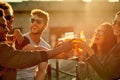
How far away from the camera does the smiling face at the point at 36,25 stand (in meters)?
6.25

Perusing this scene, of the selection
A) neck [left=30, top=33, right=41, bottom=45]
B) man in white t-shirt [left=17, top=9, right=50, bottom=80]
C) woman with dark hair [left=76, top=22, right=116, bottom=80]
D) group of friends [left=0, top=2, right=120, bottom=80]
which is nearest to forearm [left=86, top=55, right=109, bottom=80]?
group of friends [left=0, top=2, right=120, bottom=80]

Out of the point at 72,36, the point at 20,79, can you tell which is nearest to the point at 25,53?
the point at 72,36

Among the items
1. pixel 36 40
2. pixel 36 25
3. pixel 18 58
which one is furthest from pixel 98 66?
pixel 36 25

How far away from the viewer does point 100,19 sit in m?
21.1

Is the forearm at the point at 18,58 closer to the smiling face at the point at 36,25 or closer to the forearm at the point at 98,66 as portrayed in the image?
the forearm at the point at 98,66

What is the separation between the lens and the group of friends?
13.5ft

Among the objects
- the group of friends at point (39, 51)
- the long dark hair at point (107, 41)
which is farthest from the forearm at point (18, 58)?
the long dark hair at point (107, 41)

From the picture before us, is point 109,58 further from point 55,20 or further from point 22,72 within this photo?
point 55,20

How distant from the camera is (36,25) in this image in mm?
6285

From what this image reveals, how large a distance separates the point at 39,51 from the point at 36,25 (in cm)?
215

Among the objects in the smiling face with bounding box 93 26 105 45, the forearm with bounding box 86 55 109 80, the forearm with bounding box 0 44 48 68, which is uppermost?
the forearm with bounding box 0 44 48 68

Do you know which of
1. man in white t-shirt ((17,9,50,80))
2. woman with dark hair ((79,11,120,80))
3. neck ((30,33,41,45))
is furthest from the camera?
neck ((30,33,41,45))

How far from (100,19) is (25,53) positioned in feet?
56.6

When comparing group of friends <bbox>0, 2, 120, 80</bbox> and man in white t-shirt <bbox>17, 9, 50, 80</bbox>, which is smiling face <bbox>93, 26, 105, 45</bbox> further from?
man in white t-shirt <bbox>17, 9, 50, 80</bbox>
